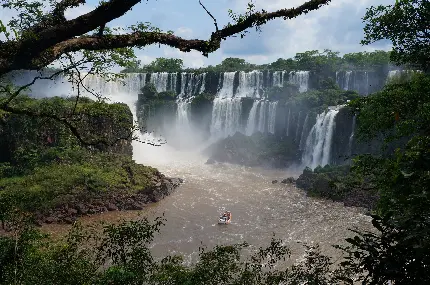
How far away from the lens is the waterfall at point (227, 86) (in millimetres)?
56625

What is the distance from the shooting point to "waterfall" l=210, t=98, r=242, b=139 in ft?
166

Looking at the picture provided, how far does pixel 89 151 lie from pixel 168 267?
2629 cm

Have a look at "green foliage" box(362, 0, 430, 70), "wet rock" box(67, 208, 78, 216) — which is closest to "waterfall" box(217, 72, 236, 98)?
"wet rock" box(67, 208, 78, 216)

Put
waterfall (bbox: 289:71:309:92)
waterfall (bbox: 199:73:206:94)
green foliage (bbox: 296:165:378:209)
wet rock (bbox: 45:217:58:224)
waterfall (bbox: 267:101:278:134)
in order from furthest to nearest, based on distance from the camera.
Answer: waterfall (bbox: 199:73:206:94), waterfall (bbox: 289:71:309:92), waterfall (bbox: 267:101:278:134), green foliage (bbox: 296:165:378:209), wet rock (bbox: 45:217:58:224)

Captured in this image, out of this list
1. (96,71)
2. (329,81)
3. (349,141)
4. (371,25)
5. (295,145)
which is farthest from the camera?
(329,81)

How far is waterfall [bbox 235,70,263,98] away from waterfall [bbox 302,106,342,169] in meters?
16.2

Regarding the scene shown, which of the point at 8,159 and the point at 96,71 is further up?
the point at 96,71

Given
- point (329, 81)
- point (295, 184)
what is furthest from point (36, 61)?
point (329, 81)

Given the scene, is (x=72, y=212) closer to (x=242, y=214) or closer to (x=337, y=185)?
(x=242, y=214)

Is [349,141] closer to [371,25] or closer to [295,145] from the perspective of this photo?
[295,145]

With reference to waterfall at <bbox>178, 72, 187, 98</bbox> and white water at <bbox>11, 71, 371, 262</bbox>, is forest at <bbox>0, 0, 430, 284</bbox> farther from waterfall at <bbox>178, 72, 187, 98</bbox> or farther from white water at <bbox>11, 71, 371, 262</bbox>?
waterfall at <bbox>178, 72, 187, 98</bbox>

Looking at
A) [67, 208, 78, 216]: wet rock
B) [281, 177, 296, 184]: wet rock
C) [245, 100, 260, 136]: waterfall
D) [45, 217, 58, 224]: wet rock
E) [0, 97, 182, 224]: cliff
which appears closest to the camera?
[45, 217, 58, 224]: wet rock

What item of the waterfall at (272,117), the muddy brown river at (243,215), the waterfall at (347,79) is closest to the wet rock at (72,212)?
the muddy brown river at (243,215)

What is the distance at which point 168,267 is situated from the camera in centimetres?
895
